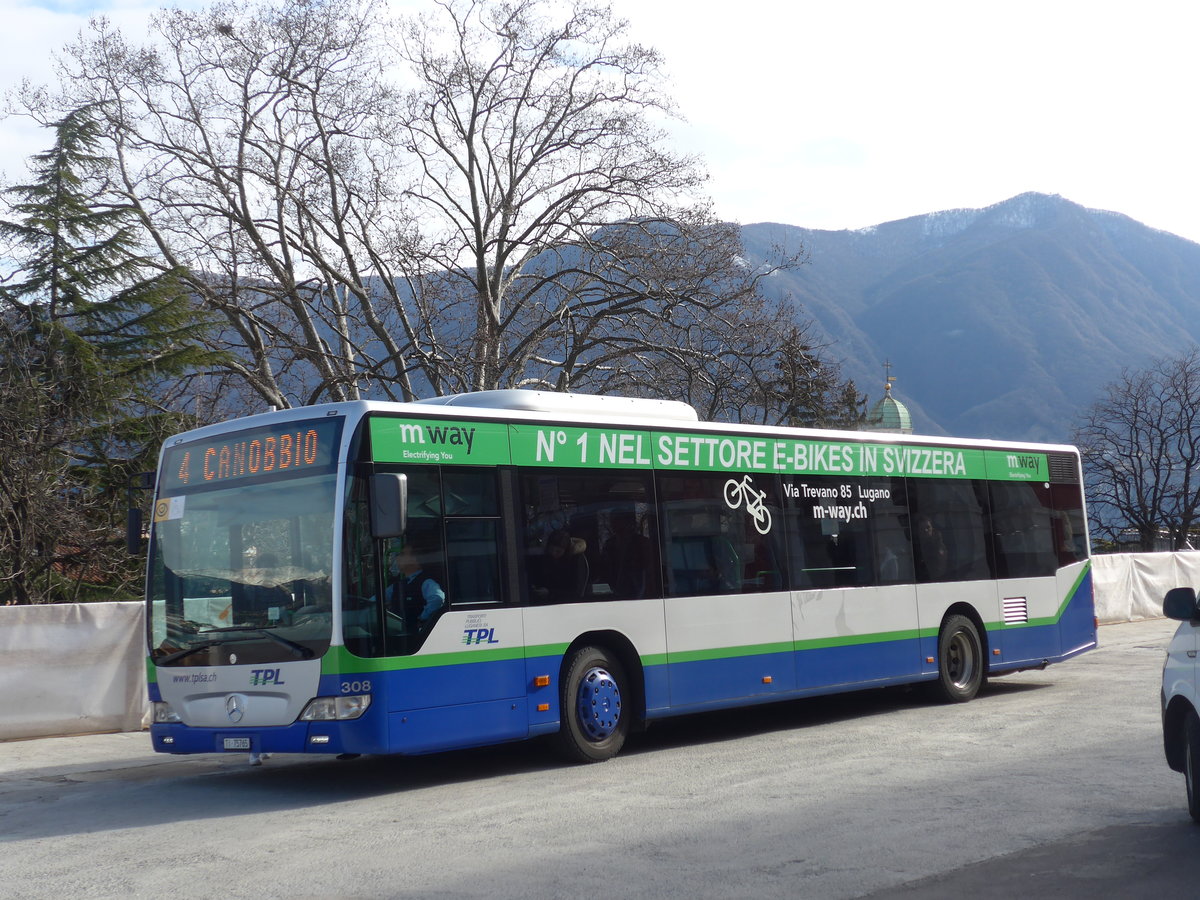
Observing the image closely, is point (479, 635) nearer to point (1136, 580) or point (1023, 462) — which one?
point (1023, 462)

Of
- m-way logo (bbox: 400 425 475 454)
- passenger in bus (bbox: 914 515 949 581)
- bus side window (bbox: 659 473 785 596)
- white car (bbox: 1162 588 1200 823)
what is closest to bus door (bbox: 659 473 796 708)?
bus side window (bbox: 659 473 785 596)

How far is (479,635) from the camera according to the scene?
10.3m

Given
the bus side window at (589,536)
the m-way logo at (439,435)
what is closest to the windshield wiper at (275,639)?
the m-way logo at (439,435)

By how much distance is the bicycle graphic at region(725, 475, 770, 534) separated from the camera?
12836 mm

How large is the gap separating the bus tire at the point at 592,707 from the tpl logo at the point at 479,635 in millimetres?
909

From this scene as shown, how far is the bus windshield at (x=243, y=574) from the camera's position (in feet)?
31.9

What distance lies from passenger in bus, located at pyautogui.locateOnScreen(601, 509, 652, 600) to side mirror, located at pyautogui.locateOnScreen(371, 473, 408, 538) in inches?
101

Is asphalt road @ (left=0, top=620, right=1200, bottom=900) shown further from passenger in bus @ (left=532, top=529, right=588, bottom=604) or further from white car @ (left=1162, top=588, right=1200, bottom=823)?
passenger in bus @ (left=532, top=529, right=588, bottom=604)

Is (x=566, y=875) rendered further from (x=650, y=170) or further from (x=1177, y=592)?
(x=650, y=170)

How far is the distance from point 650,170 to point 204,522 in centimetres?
2230

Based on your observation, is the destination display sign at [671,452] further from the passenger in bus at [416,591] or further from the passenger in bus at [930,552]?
the passenger in bus at [416,591]

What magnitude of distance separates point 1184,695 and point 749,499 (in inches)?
240

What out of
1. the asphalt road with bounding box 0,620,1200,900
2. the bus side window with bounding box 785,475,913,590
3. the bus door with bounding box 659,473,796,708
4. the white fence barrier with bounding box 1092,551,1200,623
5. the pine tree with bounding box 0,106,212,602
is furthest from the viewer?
the white fence barrier with bounding box 1092,551,1200,623

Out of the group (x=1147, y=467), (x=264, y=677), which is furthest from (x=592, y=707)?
(x=1147, y=467)
